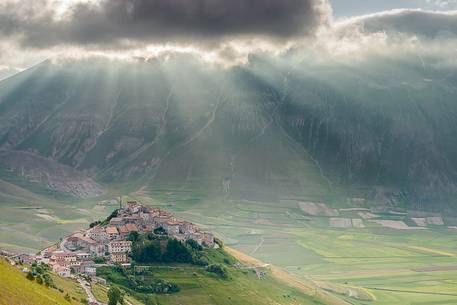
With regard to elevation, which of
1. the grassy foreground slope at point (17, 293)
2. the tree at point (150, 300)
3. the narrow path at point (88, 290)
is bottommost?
the tree at point (150, 300)

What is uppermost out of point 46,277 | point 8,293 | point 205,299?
point 8,293

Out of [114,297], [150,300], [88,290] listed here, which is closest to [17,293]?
[114,297]

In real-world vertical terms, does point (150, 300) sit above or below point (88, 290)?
below

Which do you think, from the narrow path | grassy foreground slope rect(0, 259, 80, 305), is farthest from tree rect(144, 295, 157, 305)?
grassy foreground slope rect(0, 259, 80, 305)

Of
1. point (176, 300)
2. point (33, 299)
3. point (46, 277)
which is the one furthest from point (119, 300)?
point (33, 299)

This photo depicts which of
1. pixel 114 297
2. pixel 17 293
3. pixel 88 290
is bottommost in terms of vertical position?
pixel 88 290

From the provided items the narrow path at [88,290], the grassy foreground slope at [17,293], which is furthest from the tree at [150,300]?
the grassy foreground slope at [17,293]

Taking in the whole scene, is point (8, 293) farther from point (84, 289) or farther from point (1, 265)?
point (84, 289)

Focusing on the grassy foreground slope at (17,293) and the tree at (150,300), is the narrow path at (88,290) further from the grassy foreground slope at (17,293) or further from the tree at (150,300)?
the grassy foreground slope at (17,293)

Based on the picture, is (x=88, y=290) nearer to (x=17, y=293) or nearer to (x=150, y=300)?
(x=150, y=300)

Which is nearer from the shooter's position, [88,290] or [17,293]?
[17,293]

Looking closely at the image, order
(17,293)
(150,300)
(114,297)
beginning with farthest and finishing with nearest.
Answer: (150,300)
(114,297)
(17,293)
